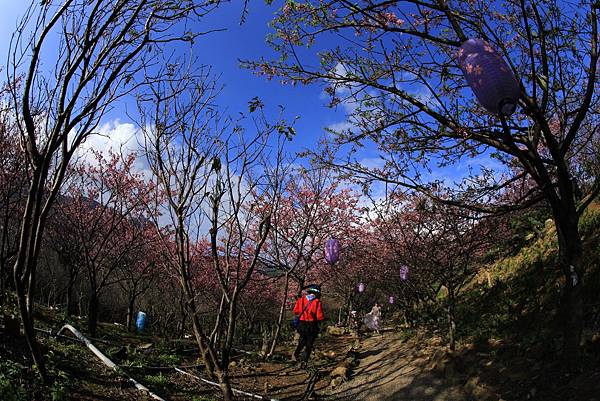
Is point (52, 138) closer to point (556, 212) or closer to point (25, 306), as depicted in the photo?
point (25, 306)

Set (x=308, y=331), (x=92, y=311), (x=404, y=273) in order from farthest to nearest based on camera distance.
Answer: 1. (x=92, y=311)
2. (x=404, y=273)
3. (x=308, y=331)

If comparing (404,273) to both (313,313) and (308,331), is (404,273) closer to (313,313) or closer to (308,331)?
(313,313)

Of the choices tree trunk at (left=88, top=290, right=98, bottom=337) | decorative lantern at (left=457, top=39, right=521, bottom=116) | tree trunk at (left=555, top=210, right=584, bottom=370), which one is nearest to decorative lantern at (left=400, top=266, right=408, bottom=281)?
tree trunk at (left=555, top=210, right=584, bottom=370)

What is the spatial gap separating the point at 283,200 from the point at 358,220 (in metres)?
3.58

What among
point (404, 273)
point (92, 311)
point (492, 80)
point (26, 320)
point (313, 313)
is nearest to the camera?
point (492, 80)

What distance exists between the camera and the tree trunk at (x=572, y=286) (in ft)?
14.4

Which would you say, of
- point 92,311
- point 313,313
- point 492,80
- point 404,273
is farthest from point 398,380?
point 92,311

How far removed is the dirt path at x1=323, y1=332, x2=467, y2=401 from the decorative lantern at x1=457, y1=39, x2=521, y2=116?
4.40m

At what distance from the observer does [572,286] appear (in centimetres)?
444

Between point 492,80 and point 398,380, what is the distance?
5781 mm

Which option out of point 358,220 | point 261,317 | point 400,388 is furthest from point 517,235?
point 261,317

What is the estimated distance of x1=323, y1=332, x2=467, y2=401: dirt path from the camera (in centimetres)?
620

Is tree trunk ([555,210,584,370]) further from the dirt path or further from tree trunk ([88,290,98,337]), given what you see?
tree trunk ([88,290,98,337])

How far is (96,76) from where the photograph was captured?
3.75 meters
